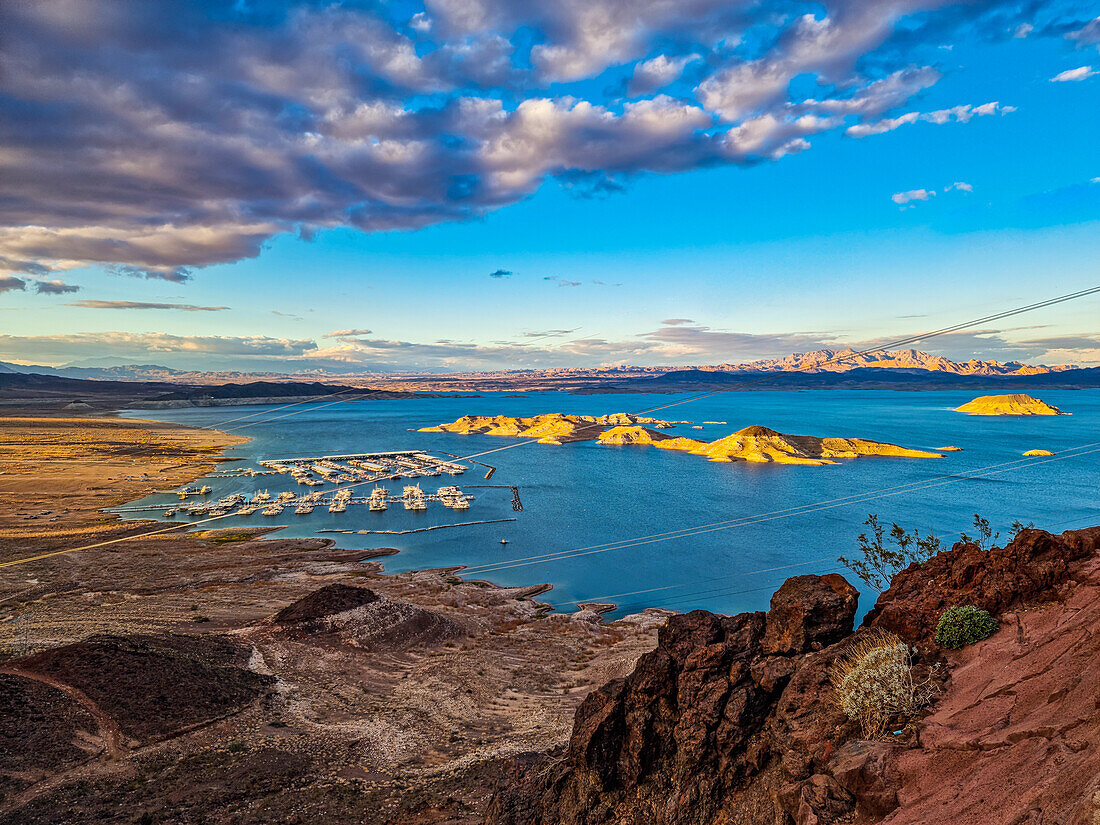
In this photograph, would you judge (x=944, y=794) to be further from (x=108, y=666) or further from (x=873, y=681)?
(x=108, y=666)

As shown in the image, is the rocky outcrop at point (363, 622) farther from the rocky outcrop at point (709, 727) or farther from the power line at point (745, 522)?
the rocky outcrop at point (709, 727)

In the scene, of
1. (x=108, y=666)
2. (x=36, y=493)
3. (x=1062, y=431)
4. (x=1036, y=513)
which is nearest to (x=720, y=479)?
(x=1036, y=513)

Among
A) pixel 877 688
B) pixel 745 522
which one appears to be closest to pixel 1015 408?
pixel 745 522

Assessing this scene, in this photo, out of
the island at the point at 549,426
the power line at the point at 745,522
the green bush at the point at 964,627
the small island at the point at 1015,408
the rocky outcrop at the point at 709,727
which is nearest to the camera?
the green bush at the point at 964,627

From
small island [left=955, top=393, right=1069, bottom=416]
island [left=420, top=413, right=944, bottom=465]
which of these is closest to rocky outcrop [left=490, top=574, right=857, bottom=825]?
island [left=420, top=413, right=944, bottom=465]

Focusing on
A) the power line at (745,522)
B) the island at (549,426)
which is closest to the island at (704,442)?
the island at (549,426)

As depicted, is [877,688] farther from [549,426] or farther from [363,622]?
[549,426]

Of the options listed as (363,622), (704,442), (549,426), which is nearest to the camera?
(363,622)
